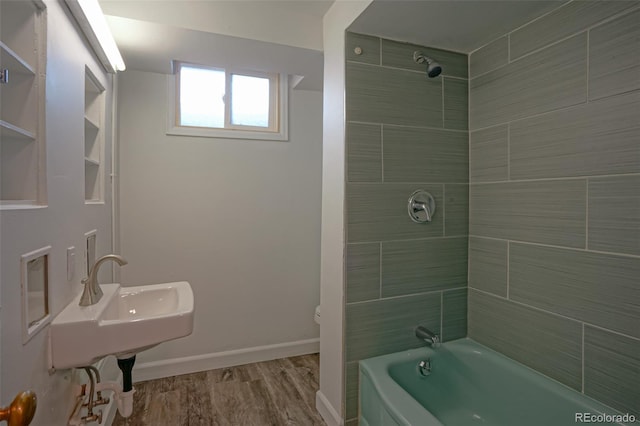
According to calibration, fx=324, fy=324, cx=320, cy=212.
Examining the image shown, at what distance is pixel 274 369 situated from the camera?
2.58 meters

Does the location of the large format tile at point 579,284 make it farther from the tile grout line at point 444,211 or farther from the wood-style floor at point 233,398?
the wood-style floor at point 233,398

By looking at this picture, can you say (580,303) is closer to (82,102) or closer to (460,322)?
(460,322)

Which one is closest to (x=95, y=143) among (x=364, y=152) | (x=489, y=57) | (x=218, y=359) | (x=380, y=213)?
(x=364, y=152)

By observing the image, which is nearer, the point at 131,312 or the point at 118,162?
the point at 131,312

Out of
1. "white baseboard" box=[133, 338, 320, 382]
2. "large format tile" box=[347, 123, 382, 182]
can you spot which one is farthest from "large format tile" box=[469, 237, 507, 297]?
"white baseboard" box=[133, 338, 320, 382]

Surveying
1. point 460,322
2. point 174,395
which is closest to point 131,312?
point 174,395

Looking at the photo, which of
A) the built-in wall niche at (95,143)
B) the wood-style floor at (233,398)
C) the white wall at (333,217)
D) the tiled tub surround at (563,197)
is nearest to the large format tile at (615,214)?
the tiled tub surround at (563,197)

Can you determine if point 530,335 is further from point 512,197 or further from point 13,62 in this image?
point 13,62

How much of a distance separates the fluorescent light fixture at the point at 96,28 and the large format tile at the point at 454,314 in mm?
2189

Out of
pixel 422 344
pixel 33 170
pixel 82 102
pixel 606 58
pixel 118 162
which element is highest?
pixel 606 58

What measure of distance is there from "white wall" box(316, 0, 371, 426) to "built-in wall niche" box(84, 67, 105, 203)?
1.27 meters

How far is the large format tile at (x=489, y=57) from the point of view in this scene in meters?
1.78

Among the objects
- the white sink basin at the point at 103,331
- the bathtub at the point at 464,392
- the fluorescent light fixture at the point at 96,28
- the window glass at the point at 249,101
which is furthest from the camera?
the window glass at the point at 249,101

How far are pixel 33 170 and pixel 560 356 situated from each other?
2.22 m
